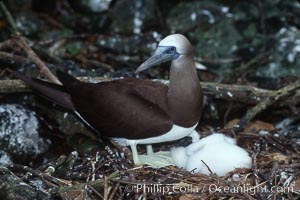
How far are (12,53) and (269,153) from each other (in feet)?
9.35

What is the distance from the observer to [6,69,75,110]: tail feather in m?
5.99

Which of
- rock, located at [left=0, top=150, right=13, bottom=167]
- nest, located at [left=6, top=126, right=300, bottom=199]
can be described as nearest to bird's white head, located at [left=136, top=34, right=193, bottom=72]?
nest, located at [left=6, top=126, right=300, bottom=199]

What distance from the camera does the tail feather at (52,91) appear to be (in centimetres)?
599

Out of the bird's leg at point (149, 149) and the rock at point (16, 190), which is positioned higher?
the bird's leg at point (149, 149)

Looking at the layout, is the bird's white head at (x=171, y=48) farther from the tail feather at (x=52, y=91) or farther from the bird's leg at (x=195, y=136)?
the tail feather at (x=52, y=91)

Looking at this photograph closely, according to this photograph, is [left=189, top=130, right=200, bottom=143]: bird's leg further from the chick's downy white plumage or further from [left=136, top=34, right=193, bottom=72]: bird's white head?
[left=136, top=34, right=193, bottom=72]: bird's white head

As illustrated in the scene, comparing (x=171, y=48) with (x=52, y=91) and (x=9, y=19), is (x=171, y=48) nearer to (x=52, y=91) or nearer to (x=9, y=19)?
(x=52, y=91)

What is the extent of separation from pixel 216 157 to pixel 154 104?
2.10 feet

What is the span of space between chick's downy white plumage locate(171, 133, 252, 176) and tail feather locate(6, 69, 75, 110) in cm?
114

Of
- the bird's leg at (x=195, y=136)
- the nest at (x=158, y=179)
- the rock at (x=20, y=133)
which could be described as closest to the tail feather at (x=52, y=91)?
the rock at (x=20, y=133)

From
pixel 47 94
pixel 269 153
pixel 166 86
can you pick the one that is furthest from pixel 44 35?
pixel 269 153

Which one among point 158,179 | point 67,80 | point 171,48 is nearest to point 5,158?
point 67,80

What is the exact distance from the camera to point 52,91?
601 centimetres

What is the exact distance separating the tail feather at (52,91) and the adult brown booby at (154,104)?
0.29m
